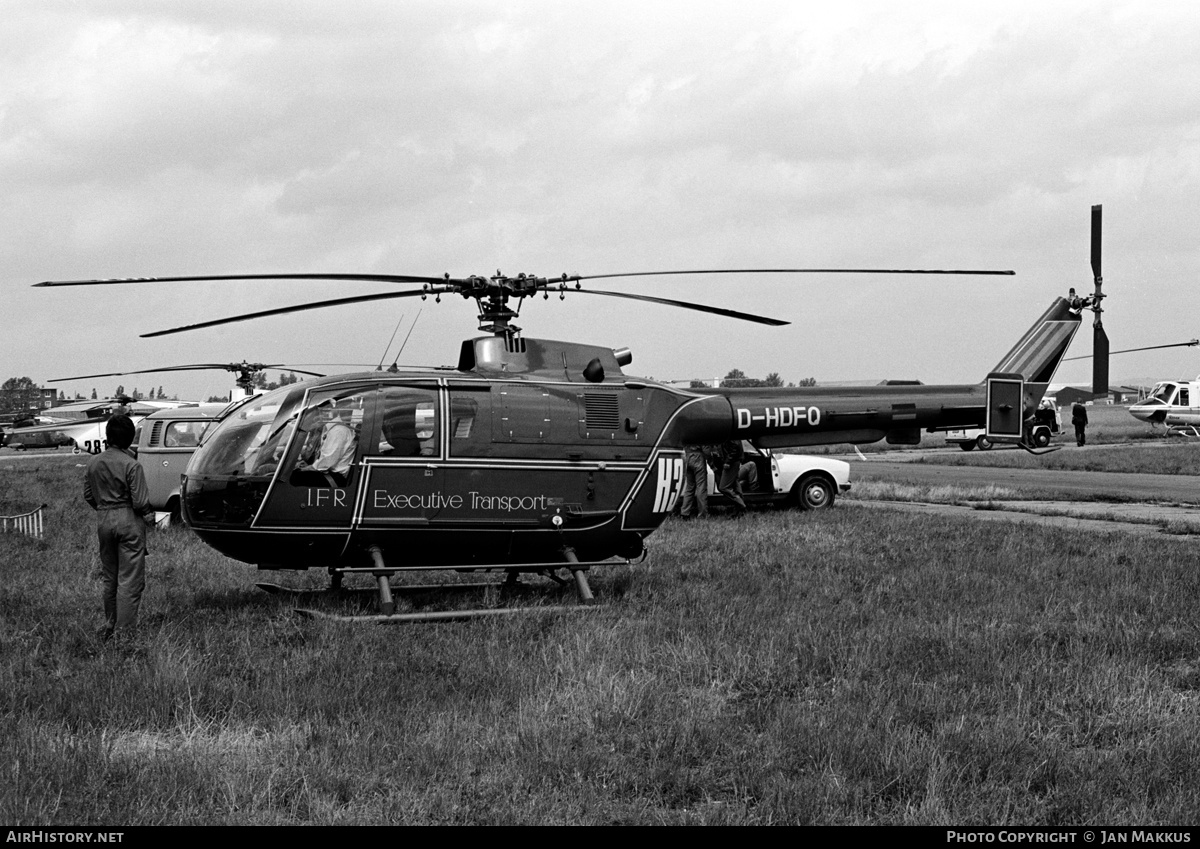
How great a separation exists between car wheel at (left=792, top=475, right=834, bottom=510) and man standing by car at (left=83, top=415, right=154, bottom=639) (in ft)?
41.9

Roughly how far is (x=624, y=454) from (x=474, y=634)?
2.73 metres

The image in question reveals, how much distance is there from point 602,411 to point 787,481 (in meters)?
9.17

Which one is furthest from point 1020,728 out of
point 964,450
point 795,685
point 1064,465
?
point 964,450

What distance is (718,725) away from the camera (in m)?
6.52

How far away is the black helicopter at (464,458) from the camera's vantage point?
9820 millimetres

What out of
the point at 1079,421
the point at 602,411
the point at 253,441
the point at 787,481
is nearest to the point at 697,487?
the point at 787,481

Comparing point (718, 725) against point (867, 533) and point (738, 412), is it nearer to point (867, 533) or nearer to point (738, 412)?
point (738, 412)

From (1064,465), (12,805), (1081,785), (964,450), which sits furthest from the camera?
(964,450)

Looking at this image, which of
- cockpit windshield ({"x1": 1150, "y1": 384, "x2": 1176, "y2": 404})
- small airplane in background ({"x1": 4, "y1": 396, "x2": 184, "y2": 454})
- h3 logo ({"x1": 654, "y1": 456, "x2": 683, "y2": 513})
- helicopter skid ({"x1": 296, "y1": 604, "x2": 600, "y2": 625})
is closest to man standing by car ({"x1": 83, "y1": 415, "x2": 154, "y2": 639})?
helicopter skid ({"x1": 296, "y1": 604, "x2": 600, "y2": 625})

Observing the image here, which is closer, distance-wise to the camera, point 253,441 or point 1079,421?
point 253,441

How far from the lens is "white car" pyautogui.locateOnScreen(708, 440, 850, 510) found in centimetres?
1927

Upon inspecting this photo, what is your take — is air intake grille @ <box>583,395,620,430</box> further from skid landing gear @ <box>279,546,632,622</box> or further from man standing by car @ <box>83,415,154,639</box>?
man standing by car @ <box>83,415,154,639</box>

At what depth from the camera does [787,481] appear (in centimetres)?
1958

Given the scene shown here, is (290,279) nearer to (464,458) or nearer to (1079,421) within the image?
(464,458)
